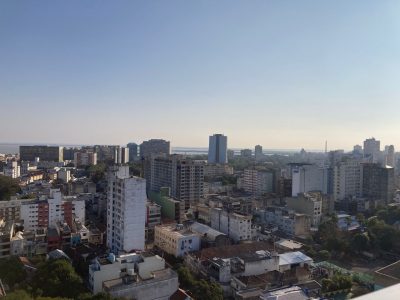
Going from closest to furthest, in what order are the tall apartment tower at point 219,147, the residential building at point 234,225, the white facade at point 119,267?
the white facade at point 119,267
the residential building at point 234,225
the tall apartment tower at point 219,147

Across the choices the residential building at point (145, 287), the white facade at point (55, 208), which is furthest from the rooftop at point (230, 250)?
the white facade at point (55, 208)

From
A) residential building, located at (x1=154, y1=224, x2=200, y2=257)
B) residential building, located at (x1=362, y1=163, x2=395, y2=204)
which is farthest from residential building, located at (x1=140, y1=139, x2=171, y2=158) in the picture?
residential building, located at (x1=154, y1=224, x2=200, y2=257)

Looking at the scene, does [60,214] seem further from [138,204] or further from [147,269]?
[147,269]

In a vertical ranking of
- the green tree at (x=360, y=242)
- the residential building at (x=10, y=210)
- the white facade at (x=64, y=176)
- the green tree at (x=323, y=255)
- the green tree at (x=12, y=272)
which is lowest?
the green tree at (x=323, y=255)

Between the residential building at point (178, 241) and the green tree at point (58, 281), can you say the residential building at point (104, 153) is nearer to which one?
the residential building at point (178, 241)

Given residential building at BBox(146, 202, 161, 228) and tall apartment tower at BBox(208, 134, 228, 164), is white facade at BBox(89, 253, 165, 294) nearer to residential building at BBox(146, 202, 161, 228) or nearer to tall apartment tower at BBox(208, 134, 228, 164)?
residential building at BBox(146, 202, 161, 228)

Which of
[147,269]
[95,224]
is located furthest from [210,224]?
[147,269]
